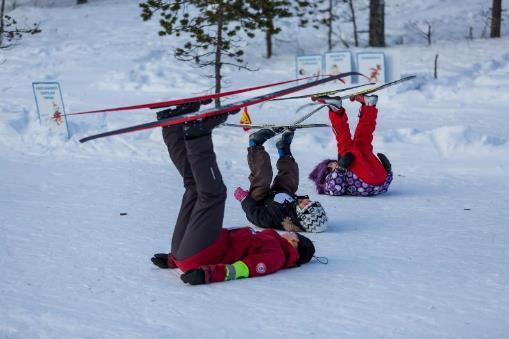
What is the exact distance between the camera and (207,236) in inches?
187

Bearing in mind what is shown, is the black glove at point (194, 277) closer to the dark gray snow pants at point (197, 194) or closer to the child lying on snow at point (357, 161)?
the dark gray snow pants at point (197, 194)

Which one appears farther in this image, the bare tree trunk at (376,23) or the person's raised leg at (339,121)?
the bare tree trunk at (376,23)

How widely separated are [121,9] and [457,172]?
665 inches

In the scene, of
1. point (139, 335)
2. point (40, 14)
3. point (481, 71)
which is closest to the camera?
point (139, 335)

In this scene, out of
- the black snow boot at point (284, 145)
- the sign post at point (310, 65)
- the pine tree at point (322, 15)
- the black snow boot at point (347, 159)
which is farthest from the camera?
the pine tree at point (322, 15)

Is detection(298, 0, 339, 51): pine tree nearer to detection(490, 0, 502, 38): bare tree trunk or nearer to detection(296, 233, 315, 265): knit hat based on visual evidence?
detection(490, 0, 502, 38): bare tree trunk

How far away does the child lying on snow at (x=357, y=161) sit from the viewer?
7.52 meters

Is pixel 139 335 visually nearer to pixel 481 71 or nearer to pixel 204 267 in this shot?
pixel 204 267

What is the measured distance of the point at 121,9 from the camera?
23.7 meters

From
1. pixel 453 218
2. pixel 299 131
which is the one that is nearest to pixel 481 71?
pixel 299 131

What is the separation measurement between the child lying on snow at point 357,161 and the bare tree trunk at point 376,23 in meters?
11.0

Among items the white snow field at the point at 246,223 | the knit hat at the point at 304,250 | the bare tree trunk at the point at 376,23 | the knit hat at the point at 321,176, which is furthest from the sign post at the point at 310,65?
the knit hat at the point at 304,250

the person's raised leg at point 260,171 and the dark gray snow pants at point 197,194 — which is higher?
the dark gray snow pants at point 197,194

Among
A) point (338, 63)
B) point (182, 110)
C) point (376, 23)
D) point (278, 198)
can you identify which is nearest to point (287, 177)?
point (278, 198)
